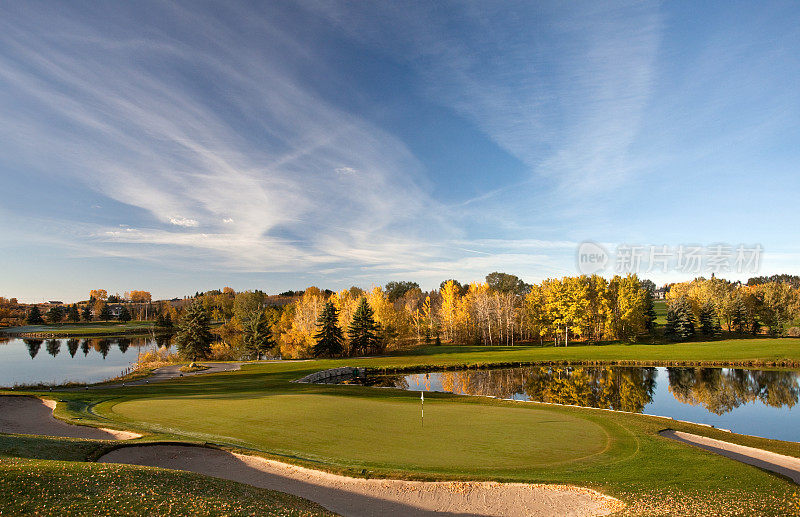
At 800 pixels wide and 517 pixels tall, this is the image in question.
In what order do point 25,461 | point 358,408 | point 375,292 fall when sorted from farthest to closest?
point 375,292 < point 358,408 < point 25,461

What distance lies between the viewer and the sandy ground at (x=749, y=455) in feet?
39.2

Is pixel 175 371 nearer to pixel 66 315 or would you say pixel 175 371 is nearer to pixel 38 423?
pixel 38 423

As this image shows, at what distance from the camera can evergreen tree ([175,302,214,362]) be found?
5422cm

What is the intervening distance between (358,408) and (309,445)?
19.5ft

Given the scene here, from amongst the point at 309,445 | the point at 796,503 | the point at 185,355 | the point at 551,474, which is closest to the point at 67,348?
the point at 185,355

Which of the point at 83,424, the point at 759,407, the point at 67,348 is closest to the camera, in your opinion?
the point at 83,424

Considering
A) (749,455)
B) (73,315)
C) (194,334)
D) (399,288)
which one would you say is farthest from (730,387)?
(73,315)

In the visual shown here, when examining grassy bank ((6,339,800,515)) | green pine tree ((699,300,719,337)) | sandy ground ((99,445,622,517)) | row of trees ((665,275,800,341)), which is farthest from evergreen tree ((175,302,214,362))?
green pine tree ((699,300,719,337))

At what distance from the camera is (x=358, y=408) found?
18.6 metres

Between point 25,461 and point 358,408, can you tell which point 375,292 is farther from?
point 25,461

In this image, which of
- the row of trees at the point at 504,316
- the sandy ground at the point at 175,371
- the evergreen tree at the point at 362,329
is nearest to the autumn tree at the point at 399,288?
the row of trees at the point at 504,316

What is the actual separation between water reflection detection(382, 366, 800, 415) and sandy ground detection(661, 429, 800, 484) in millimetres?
9823

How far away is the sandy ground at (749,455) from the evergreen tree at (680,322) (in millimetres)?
64682

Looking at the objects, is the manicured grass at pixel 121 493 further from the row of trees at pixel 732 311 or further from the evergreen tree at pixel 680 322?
the row of trees at pixel 732 311
